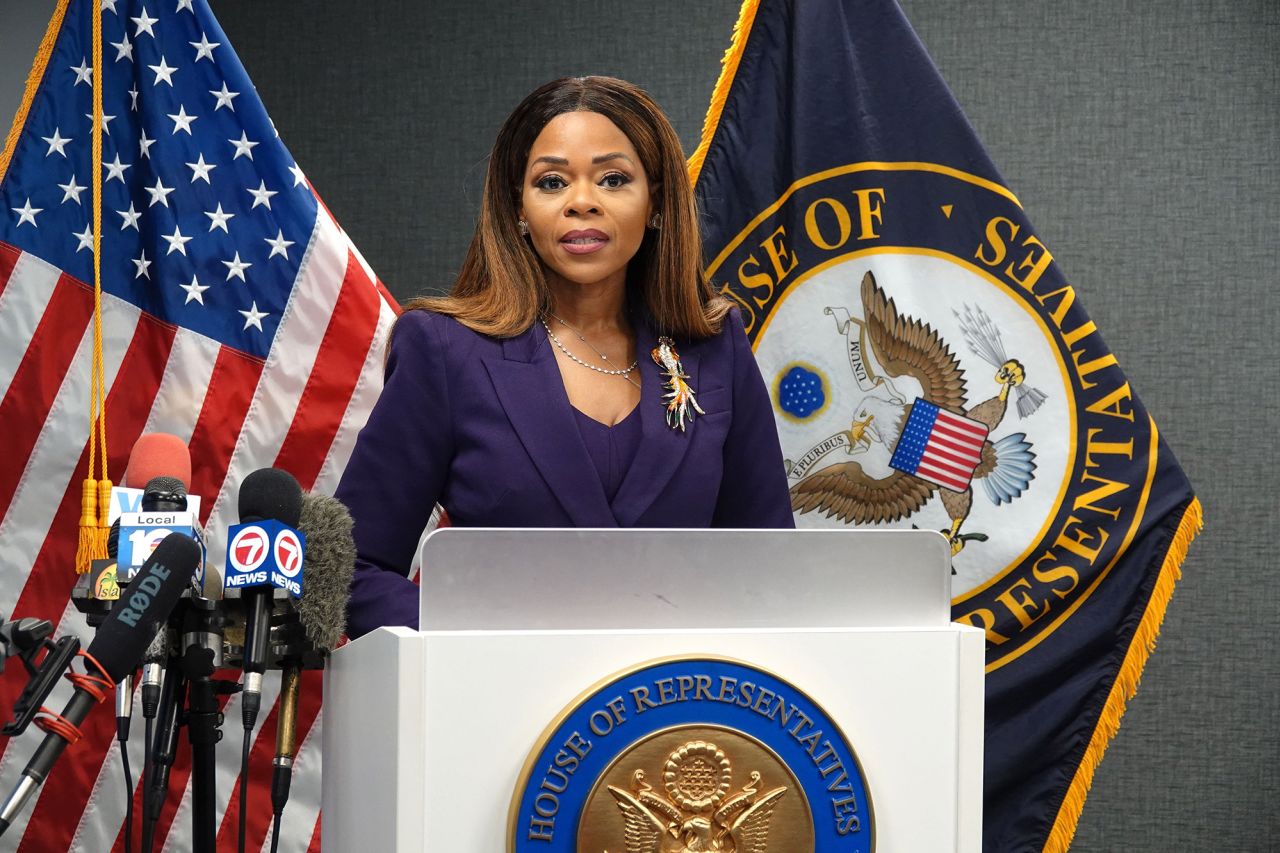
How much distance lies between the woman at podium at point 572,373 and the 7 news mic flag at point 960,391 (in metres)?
0.73

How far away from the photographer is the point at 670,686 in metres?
1.14

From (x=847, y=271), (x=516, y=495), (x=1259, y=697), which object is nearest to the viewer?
(x=516, y=495)

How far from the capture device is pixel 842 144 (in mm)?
2754

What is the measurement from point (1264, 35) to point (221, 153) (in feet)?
7.74

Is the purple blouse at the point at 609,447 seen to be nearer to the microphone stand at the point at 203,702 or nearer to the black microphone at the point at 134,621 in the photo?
the microphone stand at the point at 203,702

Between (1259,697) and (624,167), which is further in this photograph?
(1259,697)

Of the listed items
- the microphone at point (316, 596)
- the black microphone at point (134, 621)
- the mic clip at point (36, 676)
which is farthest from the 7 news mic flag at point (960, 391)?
the mic clip at point (36, 676)

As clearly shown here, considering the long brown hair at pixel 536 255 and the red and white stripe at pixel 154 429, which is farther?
the red and white stripe at pixel 154 429

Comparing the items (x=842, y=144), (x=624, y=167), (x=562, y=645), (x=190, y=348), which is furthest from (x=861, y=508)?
(x=562, y=645)

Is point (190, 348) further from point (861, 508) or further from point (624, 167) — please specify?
point (861, 508)

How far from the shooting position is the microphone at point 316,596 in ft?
4.43

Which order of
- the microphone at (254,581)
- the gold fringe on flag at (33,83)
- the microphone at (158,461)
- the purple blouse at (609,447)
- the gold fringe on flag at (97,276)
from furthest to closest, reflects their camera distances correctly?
the gold fringe on flag at (33,83) → the gold fringe on flag at (97,276) → the purple blouse at (609,447) → the microphone at (158,461) → the microphone at (254,581)

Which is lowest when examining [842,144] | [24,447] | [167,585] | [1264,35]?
[167,585]

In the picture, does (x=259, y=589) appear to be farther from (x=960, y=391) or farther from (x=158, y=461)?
(x=960, y=391)
